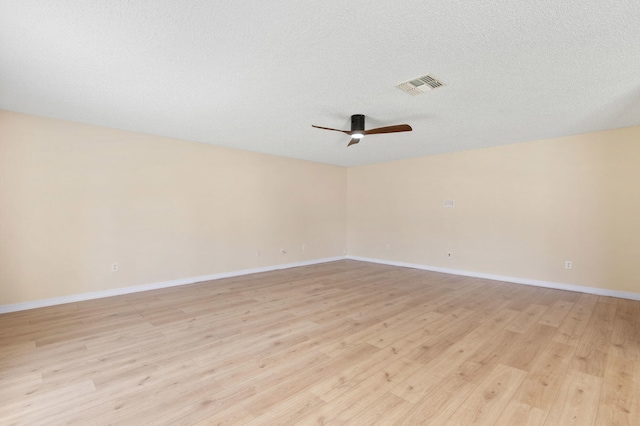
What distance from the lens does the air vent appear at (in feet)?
8.45

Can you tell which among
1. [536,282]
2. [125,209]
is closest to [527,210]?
[536,282]

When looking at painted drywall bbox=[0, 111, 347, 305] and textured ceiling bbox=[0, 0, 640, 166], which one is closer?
textured ceiling bbox=[0, 0, 640, 166]

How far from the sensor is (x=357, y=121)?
11.6 feet

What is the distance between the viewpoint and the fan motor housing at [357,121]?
3518mm

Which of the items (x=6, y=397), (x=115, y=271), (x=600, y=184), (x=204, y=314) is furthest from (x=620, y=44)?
(x=115, y=271)

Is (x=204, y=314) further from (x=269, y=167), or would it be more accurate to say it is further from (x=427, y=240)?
(x=427, y=240)

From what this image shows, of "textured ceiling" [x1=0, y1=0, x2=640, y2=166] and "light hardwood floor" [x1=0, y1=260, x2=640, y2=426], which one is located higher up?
"textured ceiling" [x1=0, y1=0, x2=640, y2=166]

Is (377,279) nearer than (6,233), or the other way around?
(6,233)

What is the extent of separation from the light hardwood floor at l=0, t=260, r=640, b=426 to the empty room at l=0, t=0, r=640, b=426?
0.07 ft

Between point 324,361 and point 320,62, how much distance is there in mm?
2496

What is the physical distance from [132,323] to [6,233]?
210 centimetres

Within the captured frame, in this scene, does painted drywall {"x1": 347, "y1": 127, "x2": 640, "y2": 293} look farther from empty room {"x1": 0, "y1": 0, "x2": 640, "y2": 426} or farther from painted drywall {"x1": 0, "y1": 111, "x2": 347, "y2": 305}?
painted drywall {"x1": 0, "y1": 111, "x2": 347, "y2": 305}

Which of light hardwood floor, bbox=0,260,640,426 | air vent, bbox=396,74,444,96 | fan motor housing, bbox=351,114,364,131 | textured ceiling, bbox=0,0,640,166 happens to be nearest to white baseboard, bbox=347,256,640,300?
light hardwood floor, bbox=0,260,640,426

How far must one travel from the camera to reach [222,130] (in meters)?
4.25
